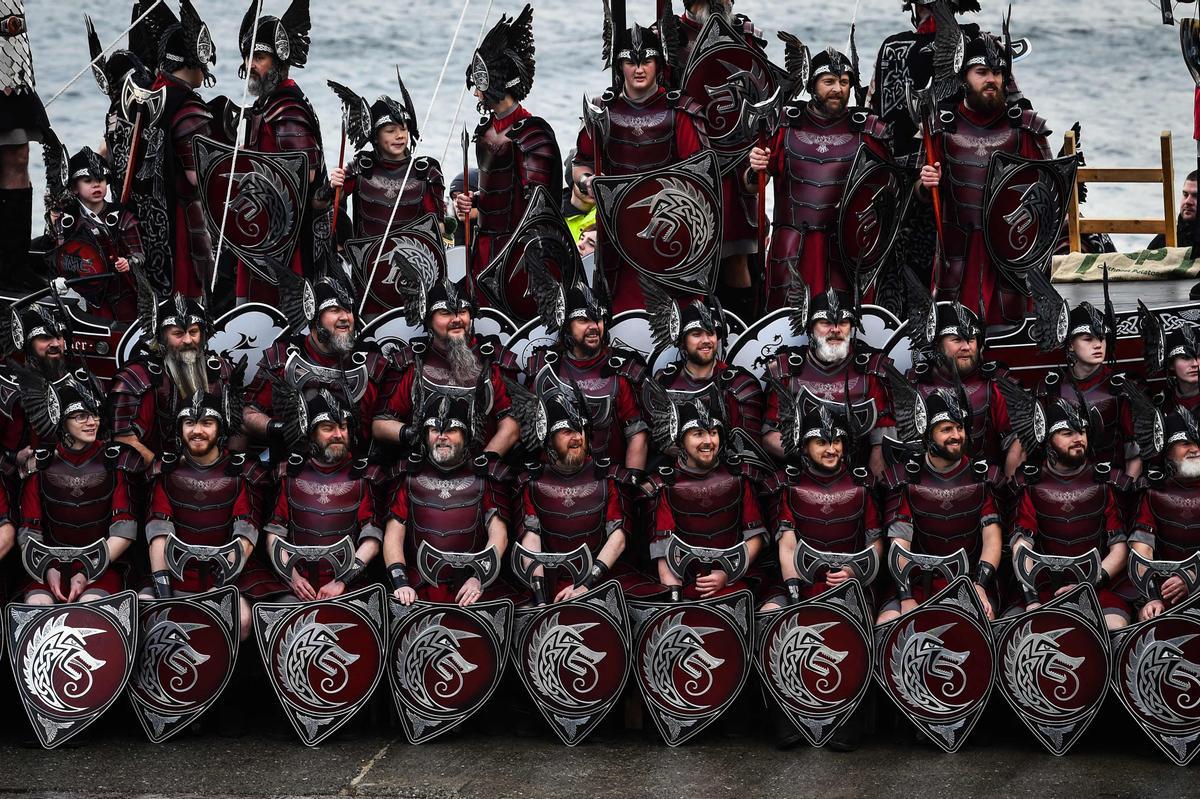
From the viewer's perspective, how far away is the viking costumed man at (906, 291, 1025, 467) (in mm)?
7816

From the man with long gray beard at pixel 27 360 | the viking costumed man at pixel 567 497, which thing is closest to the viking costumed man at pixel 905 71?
the viking costumed man at pixel 567 497

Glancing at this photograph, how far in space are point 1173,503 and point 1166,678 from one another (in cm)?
66

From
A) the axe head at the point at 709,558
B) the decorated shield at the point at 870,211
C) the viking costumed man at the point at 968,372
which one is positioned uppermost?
the decorated shield at the point at 870,211

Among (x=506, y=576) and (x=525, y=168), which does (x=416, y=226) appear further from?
(x=506, y=576)

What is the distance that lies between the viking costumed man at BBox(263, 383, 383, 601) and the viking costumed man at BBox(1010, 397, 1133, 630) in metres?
2.43

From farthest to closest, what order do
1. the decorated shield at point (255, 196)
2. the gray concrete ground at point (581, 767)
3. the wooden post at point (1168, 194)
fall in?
the wooden post at point (1168, 194), the decorated shield at point (255, 196), the gray concrete ground at point (581, 767)

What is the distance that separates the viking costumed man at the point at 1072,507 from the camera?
7.32 m

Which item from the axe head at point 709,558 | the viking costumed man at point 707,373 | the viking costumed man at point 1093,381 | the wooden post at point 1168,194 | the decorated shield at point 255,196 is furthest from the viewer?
the wooden post at point 1168,194

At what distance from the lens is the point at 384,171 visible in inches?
358

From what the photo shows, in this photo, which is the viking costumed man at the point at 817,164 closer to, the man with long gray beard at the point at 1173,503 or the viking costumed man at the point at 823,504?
the viking costumed man at the point at 823,504

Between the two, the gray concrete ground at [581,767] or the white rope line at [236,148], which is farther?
the white rope line at [236,148]

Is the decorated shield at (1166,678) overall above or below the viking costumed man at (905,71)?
below

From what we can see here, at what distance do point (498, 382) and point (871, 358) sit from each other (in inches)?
58.8

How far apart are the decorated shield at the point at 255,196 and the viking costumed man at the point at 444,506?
1666mm
